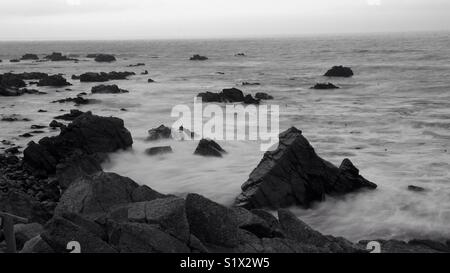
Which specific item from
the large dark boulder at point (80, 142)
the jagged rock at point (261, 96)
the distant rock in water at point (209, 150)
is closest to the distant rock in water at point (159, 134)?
the large dark boulder at point (80, 142)

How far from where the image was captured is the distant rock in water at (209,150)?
1867cm

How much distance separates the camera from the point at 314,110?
3088 centimetres

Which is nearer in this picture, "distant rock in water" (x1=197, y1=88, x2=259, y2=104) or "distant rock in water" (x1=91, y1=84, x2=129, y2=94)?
"distant rock in water" (x1=197, y1=88, x2=259, y2=104)

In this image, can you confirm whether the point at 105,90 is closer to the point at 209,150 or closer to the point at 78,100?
the point at 78,100

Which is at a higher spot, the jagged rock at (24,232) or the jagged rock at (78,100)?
the jagged rock at (24,232)

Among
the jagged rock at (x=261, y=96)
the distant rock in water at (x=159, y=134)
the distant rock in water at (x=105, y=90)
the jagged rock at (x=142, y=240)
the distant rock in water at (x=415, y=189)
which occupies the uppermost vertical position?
the jagged rock at (x=142, y=240)

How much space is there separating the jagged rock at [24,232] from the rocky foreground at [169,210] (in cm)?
2

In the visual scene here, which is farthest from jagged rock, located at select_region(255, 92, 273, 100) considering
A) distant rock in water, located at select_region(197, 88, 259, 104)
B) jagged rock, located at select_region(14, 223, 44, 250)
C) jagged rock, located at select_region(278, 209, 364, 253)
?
jagged rock, located at select_region(14, 223, 44, 250)

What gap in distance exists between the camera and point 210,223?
786cm

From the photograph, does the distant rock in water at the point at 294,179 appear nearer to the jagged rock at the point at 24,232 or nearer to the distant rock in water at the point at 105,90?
the jagged rock at the point at 24,232

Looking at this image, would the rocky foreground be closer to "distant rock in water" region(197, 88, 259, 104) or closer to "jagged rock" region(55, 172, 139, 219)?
"jagged rock" region(55, 172, 139, 219)

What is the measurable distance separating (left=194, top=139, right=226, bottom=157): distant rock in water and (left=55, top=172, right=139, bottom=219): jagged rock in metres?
8.61

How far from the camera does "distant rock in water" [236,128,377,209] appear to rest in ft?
41.9
